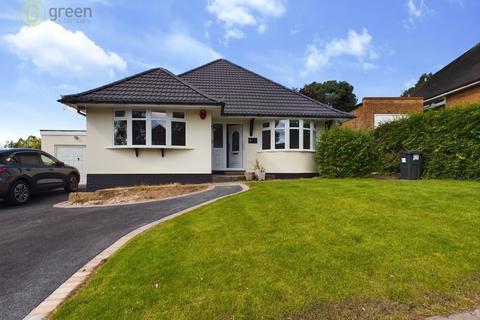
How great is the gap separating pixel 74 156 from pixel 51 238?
1154 cm

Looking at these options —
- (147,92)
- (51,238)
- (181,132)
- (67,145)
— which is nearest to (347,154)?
(181,132)

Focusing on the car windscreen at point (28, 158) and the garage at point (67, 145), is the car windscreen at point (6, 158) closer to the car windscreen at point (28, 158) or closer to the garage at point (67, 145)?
the car windscreen at point (28, 158)

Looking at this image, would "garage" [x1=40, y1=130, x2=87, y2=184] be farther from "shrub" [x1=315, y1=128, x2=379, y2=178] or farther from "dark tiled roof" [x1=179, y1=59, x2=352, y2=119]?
"shrub" [x1=315, y1=128, x2=379, y2=178]

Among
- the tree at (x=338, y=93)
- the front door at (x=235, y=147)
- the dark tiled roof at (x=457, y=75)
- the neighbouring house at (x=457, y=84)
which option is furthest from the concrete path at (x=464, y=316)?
the tree at (x=338, y=93)

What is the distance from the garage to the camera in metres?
15.2

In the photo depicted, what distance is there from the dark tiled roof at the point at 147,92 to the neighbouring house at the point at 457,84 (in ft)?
47.8

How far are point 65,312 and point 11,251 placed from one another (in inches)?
119

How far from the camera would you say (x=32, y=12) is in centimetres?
1062

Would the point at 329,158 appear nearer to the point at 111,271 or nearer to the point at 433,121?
the point at 433,121

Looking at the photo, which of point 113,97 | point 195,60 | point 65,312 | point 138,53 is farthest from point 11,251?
point 195,60

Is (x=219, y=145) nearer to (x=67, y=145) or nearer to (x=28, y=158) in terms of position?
(x=28, y=158)

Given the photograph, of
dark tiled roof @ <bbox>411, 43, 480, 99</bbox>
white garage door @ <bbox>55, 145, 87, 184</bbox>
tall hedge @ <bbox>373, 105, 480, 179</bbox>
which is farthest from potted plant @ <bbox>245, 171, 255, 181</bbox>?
dark tiled roof @ <bbox>411, 43, 480, 99</bbox>

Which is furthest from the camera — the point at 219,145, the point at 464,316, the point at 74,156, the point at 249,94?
the point at 74,156

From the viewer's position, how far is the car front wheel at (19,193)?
9.12 m
